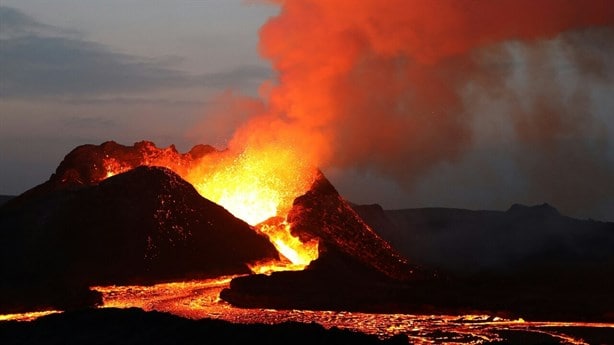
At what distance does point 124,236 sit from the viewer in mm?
73625

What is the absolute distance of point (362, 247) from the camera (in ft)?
259

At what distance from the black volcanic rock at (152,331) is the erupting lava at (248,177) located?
28.4 metres

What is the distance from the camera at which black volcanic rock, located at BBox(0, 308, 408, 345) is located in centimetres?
4878

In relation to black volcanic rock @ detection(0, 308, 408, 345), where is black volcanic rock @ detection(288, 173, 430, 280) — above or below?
above

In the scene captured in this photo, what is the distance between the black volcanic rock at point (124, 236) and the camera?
70750 mm

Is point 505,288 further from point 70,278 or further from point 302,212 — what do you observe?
point 70,278

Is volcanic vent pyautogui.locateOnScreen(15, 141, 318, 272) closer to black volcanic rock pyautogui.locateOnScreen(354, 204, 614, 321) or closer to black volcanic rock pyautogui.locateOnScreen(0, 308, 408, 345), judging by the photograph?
black volcanic rock pyautogui.locateOnScreen(354, 204, 614, 321)

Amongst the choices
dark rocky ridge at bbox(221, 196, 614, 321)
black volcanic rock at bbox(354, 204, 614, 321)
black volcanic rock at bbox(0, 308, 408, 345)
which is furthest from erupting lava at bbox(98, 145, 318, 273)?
black volcanic rock at bbox(0, 308, 408, 345)

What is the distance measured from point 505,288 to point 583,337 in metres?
21.3

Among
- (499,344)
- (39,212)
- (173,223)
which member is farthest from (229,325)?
(39,212)

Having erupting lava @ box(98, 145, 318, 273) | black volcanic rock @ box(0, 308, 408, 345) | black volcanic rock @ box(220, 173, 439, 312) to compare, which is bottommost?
black volcanic rock @ box(0, 308, 408, 345)

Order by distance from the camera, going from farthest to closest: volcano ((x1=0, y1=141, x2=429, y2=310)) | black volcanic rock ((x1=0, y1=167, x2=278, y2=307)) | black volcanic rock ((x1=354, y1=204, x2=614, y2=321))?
volcano ((x1=0, y1=141, x2=429, y2=310)) < black volcanic rock ((x1=0, y1=167, x2=278, y2=307)) < black volcanic rock ((x1=354, y1=204, x2=614, y2=321))

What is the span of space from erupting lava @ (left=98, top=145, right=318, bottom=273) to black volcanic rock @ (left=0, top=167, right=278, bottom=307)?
24.2 ft

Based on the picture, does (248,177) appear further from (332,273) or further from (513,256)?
(513,256)
